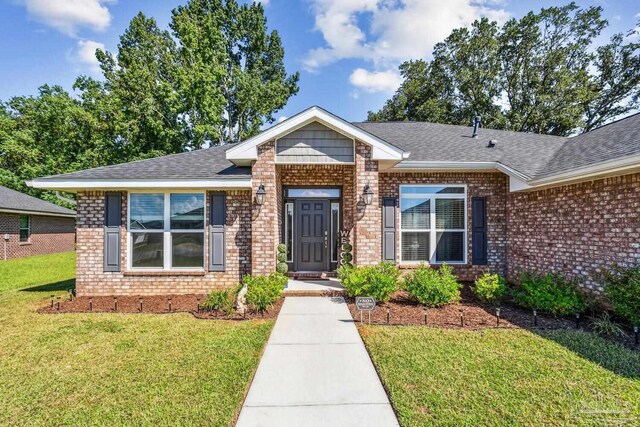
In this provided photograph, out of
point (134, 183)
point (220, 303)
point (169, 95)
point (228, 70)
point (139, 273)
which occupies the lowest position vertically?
point (220, 303)

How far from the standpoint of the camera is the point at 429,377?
3.34 m

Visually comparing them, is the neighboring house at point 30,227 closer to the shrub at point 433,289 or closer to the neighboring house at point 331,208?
the neighboring house at point 331,208

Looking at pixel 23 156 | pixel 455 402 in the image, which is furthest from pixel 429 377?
pixel 23 156

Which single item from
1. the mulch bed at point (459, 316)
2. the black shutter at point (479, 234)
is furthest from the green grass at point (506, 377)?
the black shutter at point (479, 234)

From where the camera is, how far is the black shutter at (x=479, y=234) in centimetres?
760

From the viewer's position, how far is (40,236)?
17328 mm

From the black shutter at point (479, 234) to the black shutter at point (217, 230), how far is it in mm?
6406

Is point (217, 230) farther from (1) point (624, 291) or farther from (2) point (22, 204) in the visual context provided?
(2) point (22, 204)

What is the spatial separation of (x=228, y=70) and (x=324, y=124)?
731 inches

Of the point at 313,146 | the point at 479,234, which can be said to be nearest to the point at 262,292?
the point at 313,146

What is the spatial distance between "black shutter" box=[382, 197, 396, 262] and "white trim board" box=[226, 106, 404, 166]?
1419 mm

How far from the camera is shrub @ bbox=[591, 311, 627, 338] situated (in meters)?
4.50

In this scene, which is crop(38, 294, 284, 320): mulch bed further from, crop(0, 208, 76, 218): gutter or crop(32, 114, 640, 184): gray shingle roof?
crop(0, 208, 76, 218): gutter

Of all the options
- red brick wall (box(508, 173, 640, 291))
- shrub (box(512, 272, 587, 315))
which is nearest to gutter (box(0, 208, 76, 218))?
shrub (box(512, 272, 587, 315))
